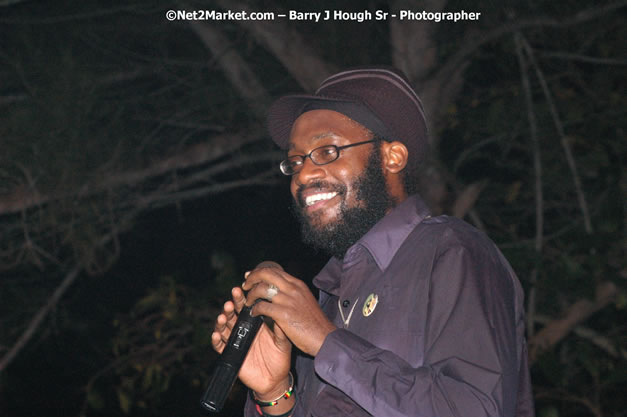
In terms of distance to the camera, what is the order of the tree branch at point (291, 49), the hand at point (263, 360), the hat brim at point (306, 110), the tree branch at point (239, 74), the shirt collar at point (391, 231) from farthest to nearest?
the tree branch at point (239, 74) < the tree branch at point (291, 49) < the hat brim at point (306, 110) < the hand at point (263, 360) < the shirt collar at point (391, 231)

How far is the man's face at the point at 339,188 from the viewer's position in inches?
64.9

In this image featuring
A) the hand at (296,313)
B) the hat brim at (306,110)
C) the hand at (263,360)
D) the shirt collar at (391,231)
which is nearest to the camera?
the hand at (296,313)

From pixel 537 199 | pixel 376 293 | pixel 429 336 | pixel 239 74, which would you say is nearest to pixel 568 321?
pixel 537 199

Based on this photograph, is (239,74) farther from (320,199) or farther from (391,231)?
(391,231)

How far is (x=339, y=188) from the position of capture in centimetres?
166

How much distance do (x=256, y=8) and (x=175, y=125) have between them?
115 cm

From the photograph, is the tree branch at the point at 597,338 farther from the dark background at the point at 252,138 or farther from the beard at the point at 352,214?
the beard at the point at 352,214

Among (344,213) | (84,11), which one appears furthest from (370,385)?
(84,11)

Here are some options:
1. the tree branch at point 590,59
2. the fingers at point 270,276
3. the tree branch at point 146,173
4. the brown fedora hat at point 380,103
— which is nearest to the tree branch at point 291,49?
the tree branch at point 146,173

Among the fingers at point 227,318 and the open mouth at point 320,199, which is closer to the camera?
the fingers at point 227,318

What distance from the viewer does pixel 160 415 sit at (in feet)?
19.4

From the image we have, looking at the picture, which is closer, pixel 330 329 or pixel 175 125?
pixel 330 329

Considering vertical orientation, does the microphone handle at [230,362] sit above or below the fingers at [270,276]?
below

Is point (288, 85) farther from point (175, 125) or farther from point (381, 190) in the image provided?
point (381, 190)
